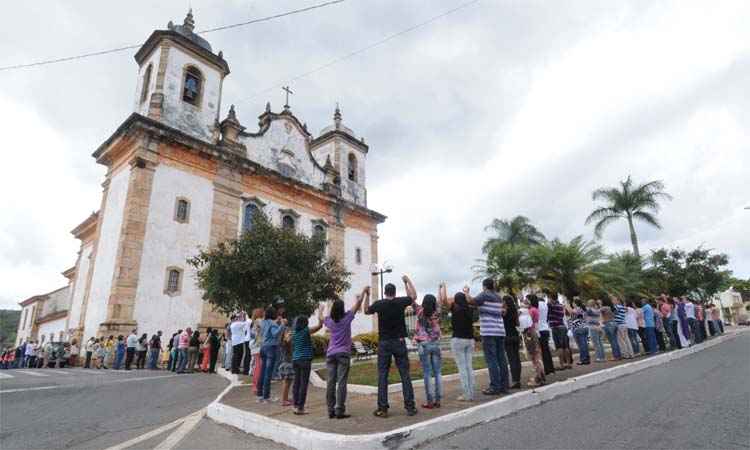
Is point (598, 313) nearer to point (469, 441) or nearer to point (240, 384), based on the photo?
point (469, 441)

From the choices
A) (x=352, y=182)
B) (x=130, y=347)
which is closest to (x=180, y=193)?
(x=130, y=347)

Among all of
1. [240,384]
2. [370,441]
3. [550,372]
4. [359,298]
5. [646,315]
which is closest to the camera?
[370,441]

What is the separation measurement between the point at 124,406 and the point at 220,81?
20159 mm

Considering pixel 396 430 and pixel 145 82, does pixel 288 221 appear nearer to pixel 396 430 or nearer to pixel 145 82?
pixel 145 82

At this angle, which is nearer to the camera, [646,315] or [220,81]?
[646,315]

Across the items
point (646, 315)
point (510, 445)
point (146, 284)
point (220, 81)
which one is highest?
point (220, 81)

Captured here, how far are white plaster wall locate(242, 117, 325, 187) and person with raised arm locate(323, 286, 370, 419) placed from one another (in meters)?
19.6

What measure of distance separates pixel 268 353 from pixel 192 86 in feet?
64.8

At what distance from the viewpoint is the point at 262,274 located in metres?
13.9

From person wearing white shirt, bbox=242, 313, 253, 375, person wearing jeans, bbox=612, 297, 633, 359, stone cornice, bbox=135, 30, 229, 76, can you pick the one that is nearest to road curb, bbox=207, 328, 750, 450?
person wearing white shirt, bbox=242, 313, 253, 375

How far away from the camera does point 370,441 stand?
3742 millimetres

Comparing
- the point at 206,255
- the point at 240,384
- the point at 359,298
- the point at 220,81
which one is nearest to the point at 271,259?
the point at 206,255

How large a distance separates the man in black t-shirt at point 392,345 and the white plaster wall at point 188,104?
18.8 m

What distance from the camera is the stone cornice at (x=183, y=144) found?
59.7 feet
